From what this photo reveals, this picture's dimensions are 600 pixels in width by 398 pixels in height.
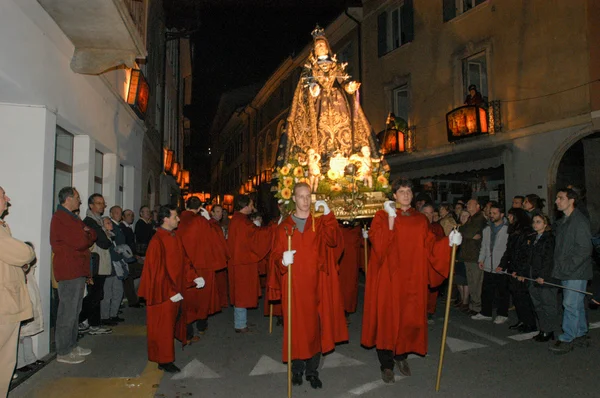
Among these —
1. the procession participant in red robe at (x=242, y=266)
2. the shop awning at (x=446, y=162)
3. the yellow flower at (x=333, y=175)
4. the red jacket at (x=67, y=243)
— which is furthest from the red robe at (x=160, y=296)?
the shop awning at (x=446, y=162)

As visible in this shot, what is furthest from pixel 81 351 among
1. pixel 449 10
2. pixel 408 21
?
pixel 408 21

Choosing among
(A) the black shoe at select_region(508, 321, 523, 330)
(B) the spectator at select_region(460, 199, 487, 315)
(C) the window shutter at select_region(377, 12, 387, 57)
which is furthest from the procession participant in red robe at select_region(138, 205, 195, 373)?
(C) the window shutter at select_region(377, 12, 387, 57)

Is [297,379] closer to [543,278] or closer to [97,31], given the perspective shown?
[543,278]

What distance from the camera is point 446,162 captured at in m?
14.9

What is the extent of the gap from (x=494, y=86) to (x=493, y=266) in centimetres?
785

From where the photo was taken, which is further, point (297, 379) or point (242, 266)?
point (242, 266)

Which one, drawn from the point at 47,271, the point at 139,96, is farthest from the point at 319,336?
the point at 139,96

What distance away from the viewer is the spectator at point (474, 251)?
822 centimetres

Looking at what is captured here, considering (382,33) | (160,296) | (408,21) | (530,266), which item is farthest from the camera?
(382,33)

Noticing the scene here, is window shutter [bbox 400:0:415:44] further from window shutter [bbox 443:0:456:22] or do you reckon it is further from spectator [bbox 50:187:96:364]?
spectator [bbox 50:187:96:364]

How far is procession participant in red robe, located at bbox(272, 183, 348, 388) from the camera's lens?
475cm

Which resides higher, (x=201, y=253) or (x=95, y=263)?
(x=201, y=253)

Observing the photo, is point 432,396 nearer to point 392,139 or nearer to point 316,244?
point 316,244

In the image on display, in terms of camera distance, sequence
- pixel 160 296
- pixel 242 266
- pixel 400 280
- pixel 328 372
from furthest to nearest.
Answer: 1. pixel 242 266
2. pixel 328 372
3. pixel 160 296
4. pixel 400 280
